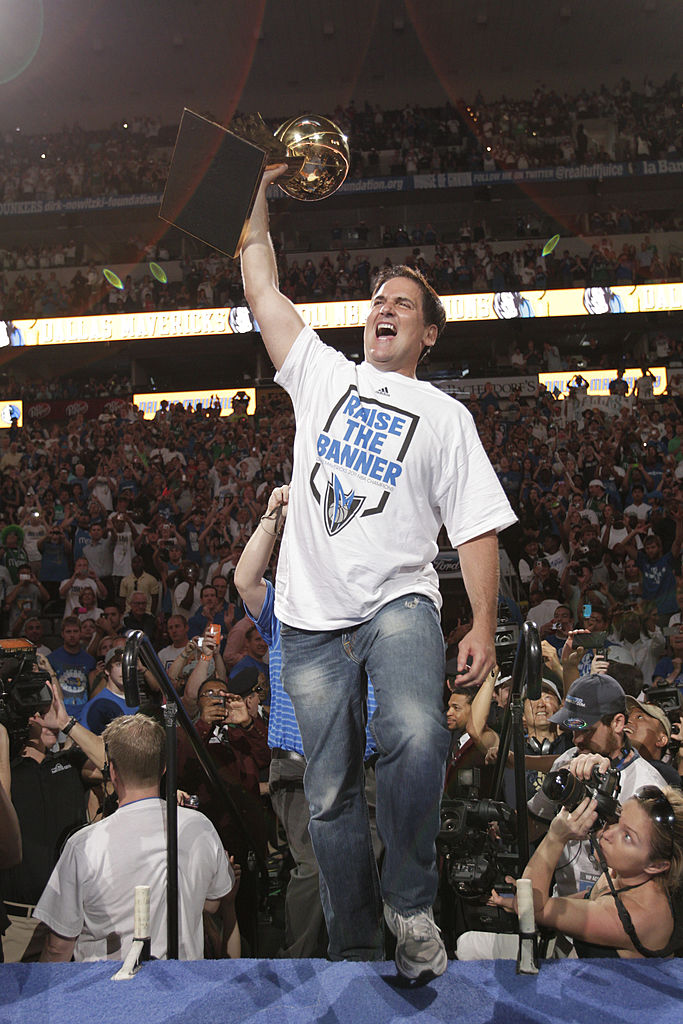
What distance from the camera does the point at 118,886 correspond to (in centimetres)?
300

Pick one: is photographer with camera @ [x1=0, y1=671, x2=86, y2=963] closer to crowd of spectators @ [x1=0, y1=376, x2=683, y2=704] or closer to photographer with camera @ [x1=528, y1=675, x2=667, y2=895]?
photographer with camera @ [x1=528, y1=675, x2=667, y2=895]

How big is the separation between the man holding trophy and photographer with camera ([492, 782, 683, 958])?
661 mm

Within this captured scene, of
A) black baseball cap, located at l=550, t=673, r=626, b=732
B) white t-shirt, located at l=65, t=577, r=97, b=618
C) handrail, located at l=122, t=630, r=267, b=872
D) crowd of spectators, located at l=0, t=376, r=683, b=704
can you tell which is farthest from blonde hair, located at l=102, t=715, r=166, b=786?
white t-shirt, located at l=65, t=577, r=97, b=618

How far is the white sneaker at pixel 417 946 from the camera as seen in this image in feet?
6.70

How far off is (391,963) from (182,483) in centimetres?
1039

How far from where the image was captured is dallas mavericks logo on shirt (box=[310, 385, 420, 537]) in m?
2.35

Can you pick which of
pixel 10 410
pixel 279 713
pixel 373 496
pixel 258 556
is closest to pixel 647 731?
pixel 279 713

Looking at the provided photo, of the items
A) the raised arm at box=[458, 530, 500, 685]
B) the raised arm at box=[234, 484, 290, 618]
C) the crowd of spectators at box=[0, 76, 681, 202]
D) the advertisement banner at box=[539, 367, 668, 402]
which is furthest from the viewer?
the crowd of spectators at box=[0, 76, 681, 202]

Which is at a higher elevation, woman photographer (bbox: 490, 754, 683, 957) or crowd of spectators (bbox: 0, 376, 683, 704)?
crowd of spectators (bbox: 0, 376, 683, 704)

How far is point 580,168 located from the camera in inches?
976

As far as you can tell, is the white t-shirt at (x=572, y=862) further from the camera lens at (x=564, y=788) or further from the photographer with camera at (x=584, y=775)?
the camera lens at (x=564, y=788)

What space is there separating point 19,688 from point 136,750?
1.61 feet

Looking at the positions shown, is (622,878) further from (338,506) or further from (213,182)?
(213,182)

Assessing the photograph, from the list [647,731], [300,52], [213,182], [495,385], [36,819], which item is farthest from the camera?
[300,52]
